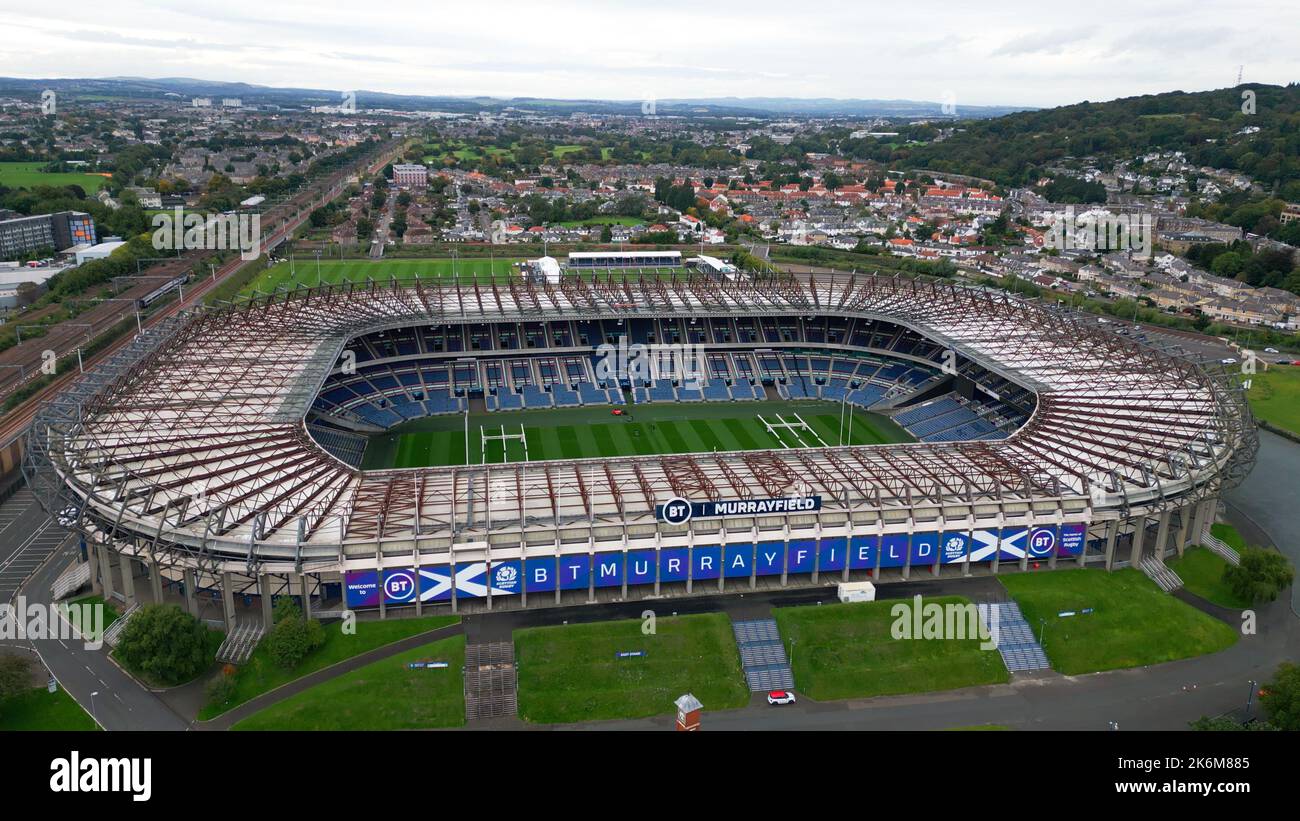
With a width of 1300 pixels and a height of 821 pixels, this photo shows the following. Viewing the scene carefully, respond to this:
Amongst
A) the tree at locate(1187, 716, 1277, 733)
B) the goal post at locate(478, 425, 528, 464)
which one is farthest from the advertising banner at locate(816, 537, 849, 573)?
the goal post at locate(478, 425, 528, 464)

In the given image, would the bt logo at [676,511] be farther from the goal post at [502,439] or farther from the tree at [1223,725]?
the tree at [1223,725]

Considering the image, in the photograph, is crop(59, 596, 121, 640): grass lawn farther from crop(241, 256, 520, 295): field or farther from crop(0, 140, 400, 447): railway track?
crop(241, 256, 520, 295): field

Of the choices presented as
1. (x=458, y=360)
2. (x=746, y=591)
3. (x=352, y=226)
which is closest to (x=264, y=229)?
(x=352, y=226)

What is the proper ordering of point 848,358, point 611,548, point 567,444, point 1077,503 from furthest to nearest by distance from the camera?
point 848,358 < point 567,444 < point 1077,503 < point 611,548

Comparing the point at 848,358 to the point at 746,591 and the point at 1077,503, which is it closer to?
the point at 1077,503

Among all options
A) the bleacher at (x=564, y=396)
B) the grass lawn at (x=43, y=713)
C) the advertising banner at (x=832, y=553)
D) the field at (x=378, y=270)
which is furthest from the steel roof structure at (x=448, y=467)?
the field at (x=378, y=270)

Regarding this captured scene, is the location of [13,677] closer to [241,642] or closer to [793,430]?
[241,642]
